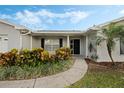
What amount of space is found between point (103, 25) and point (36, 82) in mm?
9145

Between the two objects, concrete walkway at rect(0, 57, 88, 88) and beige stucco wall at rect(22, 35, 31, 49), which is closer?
concrete walkway at rect(0, 57, 88, 88)

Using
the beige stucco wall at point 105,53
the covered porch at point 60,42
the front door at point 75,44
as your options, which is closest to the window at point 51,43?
the covered porch at point 60,42

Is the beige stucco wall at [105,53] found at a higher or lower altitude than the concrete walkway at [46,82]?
higher

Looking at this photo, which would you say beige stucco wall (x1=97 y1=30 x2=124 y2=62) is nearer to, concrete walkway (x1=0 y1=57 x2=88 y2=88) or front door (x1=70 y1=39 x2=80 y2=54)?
concrete walkway (x1=0 y1=57 x2=88 y2=88)

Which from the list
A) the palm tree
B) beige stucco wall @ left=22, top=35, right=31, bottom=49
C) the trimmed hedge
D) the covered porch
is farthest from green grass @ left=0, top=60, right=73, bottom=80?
the covered porch

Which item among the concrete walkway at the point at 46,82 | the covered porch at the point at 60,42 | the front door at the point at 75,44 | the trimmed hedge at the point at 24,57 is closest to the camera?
the concrete walkway at the point at 46,82

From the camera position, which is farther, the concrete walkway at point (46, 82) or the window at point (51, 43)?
the window at point (51, 43)

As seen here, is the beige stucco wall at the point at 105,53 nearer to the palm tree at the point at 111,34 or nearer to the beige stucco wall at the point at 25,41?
the palm tree at the point at 111,34

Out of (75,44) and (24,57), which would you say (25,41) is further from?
(24,57)

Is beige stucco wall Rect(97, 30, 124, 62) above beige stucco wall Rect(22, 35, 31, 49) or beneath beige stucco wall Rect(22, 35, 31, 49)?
beneath

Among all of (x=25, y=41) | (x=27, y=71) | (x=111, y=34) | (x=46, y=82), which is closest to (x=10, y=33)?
(x=25, y=41)

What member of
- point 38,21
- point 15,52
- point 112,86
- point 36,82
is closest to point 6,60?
point 15,52
